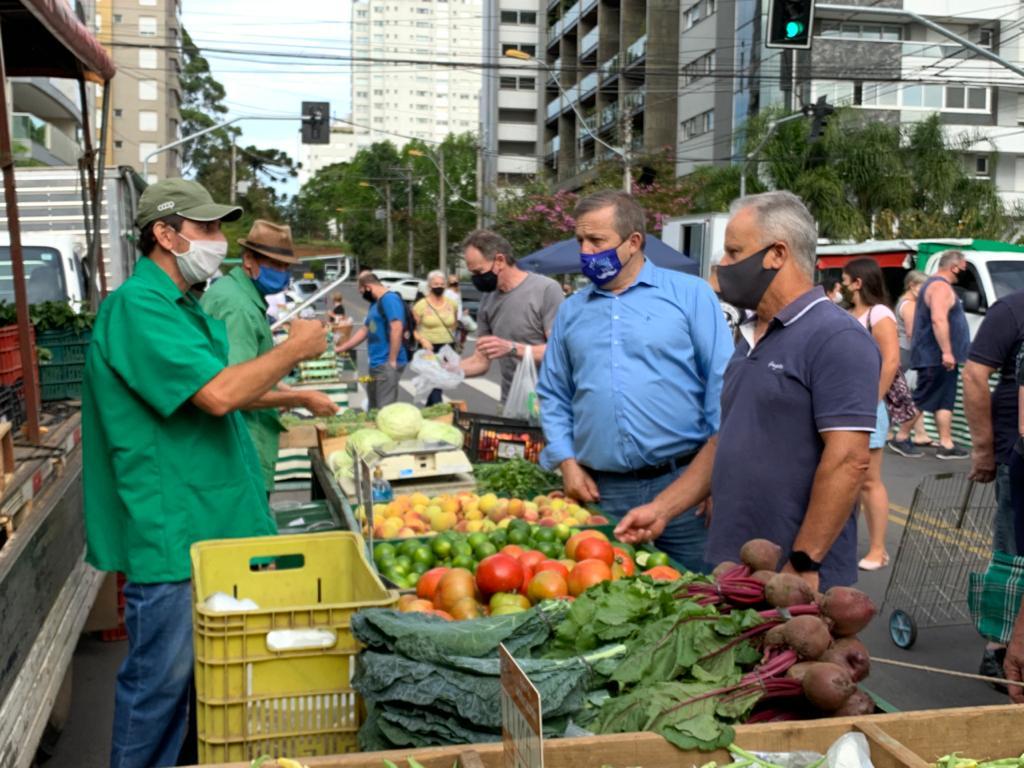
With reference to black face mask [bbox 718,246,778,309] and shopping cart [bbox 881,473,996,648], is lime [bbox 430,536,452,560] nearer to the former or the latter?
black face mask [bbox 718,246,778,309]

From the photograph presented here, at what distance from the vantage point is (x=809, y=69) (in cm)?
4497

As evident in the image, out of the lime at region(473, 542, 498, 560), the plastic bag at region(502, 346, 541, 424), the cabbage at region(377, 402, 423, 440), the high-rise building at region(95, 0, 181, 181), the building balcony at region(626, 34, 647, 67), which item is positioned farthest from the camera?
the high-rise building at region(95, 0, 181, 181)

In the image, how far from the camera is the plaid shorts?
171 inches

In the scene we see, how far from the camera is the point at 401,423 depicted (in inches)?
305

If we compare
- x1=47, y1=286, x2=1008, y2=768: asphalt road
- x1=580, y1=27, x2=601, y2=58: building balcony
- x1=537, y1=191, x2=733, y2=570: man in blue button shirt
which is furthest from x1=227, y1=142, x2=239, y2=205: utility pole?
x1=537, y1=191, x2=733, y2=570: man in blue button shirt

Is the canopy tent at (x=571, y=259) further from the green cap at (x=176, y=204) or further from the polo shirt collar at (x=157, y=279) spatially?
the polo shirt collar at (x=157, y=279)

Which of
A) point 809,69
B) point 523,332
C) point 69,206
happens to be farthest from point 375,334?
point 809,69

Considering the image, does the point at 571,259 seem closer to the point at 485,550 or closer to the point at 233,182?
the point at 485,550

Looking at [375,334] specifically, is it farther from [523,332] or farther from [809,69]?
[809,69]

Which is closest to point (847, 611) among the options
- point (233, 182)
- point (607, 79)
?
point (607, 79)

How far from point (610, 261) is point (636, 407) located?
24.1 inches

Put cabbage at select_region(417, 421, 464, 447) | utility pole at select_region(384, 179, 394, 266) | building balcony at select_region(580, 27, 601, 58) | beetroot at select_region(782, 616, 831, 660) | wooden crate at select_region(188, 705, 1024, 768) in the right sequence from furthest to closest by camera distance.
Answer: utility pole at select_region(384, 179, 394, 266)
building balcony at select_region(580, 27, 601, 58)
cabbage at select_region(417, 421, 464, 447)
beetroot at select_region(782, 616, 831, 660)
wooden crate at select_region(188, 705, 1024, 768)

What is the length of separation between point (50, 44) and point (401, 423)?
3.19 m

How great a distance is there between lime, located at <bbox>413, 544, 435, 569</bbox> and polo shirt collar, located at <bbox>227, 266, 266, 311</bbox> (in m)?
1.83
